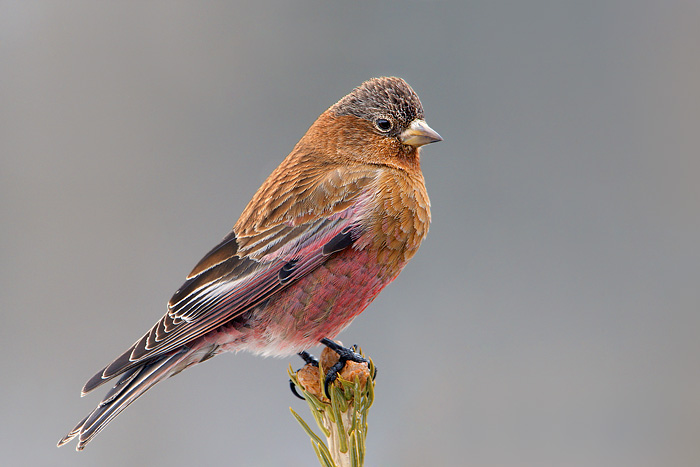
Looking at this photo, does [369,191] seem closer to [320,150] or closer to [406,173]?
[406,173]

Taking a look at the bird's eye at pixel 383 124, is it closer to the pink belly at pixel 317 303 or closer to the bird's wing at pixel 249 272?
the bird's wing at pixel 249 272

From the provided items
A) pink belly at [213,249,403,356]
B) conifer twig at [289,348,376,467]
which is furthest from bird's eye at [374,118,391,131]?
conifer twig at [289,348,376,467]

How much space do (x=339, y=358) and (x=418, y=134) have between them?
0.92m

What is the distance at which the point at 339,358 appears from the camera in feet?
7.41

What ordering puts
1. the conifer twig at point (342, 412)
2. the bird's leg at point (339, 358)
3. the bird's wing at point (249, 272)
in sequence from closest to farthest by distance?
the conifer twig at point (342, 412)
the bird's leg at point (339, 358)
the bird's wing at point (249, 272)

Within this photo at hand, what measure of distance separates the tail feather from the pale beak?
1.13 metres

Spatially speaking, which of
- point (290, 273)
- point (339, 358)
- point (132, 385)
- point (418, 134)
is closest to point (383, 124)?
point (418, 134)

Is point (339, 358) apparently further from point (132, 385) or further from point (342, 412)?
point (132, 385)

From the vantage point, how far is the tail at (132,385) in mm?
2102

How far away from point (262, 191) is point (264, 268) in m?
0.40

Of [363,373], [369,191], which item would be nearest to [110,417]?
[363,373]

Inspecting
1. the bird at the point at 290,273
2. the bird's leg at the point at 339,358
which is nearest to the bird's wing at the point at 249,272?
the bird at the point at 290,273

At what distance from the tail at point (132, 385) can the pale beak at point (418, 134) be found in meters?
1.11

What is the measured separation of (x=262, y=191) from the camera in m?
2.59
